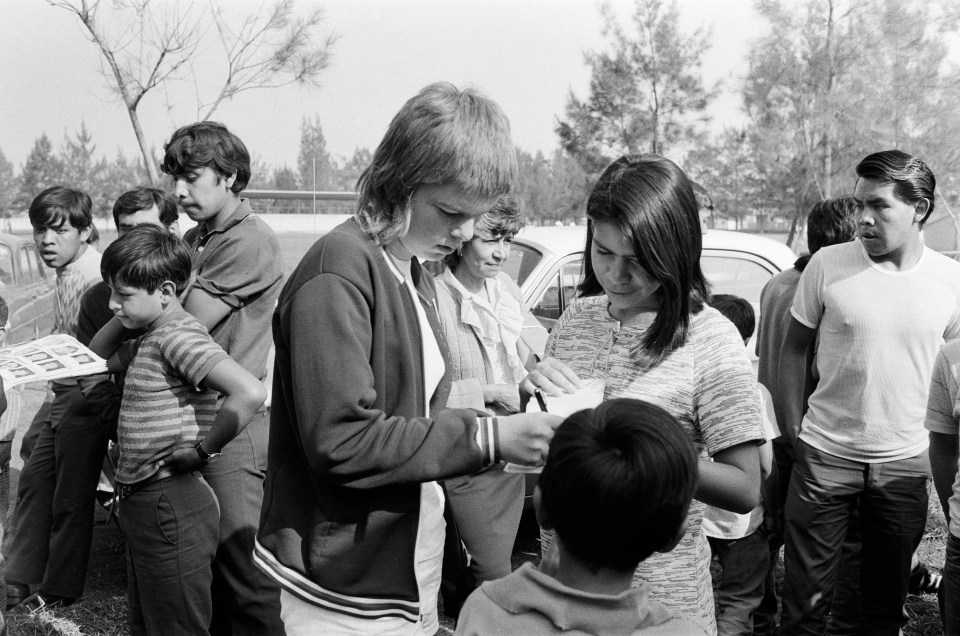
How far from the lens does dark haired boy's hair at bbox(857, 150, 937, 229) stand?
3221 mm

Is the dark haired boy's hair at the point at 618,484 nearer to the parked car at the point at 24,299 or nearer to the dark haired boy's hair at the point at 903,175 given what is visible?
the dark haired boy's hair at the point at 903,175

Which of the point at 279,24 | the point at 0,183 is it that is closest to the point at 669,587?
the point at 279,24

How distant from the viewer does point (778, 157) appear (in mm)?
27516

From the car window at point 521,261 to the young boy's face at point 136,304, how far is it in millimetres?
2604

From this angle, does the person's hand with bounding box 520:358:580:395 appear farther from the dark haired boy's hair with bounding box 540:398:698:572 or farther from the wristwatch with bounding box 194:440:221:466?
the wristwatch with bounding box 194:440:221:466

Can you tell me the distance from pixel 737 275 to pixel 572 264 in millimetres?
1195

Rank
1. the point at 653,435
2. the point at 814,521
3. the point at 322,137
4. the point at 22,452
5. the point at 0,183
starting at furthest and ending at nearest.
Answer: the point at 0,183, the point at 322,137, the point at 22,452, the point at 814,521, the point at 653,435

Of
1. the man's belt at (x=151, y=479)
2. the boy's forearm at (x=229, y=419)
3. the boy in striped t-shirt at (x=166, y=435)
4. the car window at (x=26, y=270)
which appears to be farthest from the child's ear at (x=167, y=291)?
the car window at (x=26, y=270)

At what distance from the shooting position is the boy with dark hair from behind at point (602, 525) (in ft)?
4.21

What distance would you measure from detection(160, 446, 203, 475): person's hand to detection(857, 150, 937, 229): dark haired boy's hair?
2.74 metres

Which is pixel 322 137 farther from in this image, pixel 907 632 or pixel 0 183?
pixel 0 183

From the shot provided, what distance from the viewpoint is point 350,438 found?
1419 millimetres

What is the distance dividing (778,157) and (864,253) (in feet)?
85.6

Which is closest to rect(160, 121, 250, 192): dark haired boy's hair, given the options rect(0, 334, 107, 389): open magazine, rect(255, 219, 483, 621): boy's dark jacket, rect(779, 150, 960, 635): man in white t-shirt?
rect(0, 334, 107, 389): open magazine
